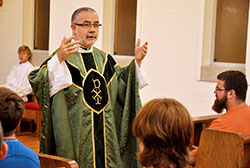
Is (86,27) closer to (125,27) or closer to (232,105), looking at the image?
Result: (232,105)

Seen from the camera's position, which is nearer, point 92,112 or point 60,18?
point 92,112

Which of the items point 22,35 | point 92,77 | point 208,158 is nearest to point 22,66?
point 22,35

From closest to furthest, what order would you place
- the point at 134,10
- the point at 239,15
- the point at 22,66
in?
the point at 239,15 < the point at 134,10 < the point at 22,66

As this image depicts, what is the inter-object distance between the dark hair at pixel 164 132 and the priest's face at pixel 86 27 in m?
2.25

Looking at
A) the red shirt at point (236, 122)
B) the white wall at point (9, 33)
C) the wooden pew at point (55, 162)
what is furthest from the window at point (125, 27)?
the wooden pew at point (55, 162)

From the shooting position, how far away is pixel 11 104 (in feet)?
7.21

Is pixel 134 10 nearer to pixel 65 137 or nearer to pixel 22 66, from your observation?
pixel 22 66

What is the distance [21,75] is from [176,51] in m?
3.26

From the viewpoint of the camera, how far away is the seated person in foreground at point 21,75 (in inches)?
337

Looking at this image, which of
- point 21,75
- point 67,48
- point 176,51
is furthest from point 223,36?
point 21,75

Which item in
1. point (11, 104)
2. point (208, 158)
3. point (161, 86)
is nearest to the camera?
point (11, 104)

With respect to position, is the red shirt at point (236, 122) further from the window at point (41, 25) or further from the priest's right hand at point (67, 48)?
the window at point (41, 25)

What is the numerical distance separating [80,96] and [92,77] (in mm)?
208

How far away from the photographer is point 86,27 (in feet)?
13.2
